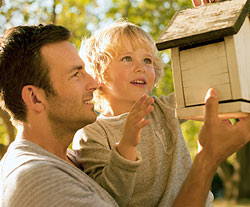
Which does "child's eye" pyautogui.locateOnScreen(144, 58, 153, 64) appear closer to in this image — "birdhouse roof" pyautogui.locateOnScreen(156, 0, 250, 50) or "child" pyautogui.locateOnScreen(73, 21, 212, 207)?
"child" pyautogui.locateOnScreen(73, 21, 212, 207)

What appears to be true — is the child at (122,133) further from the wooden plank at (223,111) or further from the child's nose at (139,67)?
the wooden plank at (223,111)

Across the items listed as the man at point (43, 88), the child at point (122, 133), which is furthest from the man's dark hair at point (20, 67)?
the child at point (122, 133)

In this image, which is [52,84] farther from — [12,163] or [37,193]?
[37,193]

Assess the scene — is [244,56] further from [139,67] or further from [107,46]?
[107,46]

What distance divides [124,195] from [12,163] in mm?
713

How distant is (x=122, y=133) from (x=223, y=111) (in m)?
0.77

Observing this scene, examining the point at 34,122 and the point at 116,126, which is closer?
the point at 34,122

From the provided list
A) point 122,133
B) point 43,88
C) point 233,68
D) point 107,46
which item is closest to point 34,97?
point 43,88

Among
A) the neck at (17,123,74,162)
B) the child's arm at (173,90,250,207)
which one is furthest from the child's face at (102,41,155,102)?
the child's arm at (173,90,250,207)

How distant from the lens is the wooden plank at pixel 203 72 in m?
1.88

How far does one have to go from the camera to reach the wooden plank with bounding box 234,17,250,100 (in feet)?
6.18

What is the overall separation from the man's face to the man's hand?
737 millimetres

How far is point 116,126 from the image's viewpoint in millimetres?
2744

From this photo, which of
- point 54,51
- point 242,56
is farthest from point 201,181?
point 54,51
